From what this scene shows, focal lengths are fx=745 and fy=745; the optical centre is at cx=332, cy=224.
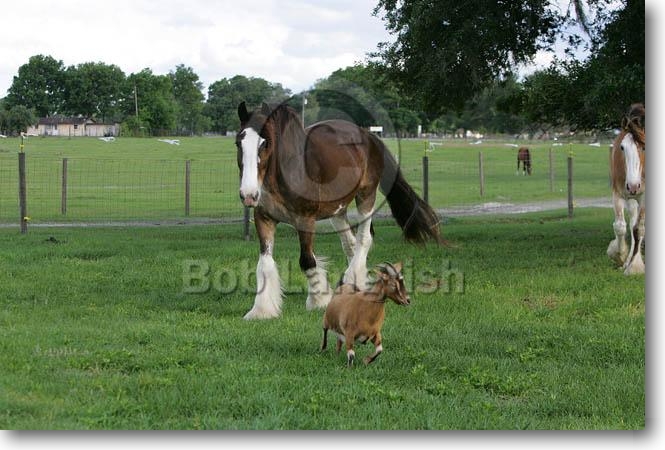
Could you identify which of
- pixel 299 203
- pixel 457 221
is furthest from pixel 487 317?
pixel 457 221

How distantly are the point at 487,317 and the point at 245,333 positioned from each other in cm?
267

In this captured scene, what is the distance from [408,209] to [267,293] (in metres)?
3.62

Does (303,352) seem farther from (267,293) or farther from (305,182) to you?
(305,182)

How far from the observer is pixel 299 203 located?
8.77 meters

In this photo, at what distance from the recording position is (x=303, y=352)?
668 cm

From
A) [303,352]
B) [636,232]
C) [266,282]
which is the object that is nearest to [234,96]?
[636,232]

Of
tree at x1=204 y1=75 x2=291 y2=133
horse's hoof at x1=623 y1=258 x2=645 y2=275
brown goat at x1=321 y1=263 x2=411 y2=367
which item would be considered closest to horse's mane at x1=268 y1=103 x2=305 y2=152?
tree at x1=204 y1=75 x2=291 y2=133

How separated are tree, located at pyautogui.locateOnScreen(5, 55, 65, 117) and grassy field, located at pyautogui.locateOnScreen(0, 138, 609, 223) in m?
2.47

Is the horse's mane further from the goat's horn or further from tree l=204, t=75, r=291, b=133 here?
the goat's horn

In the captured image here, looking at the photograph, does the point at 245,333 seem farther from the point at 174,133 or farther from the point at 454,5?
the point at 174,133

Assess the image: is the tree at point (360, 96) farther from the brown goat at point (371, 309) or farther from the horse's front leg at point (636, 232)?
→ the brown goat at point (371, 309)

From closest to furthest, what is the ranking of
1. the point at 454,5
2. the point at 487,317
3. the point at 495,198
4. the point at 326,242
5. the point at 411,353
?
the point at 411,353 < the point at 487,317 < the point at 454,5 < the point at 326,242 < the point at 495,198

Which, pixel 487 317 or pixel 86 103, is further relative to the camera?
pixel 86 103

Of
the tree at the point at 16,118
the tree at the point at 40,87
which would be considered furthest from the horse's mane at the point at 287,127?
the tree at the point at 16,118
